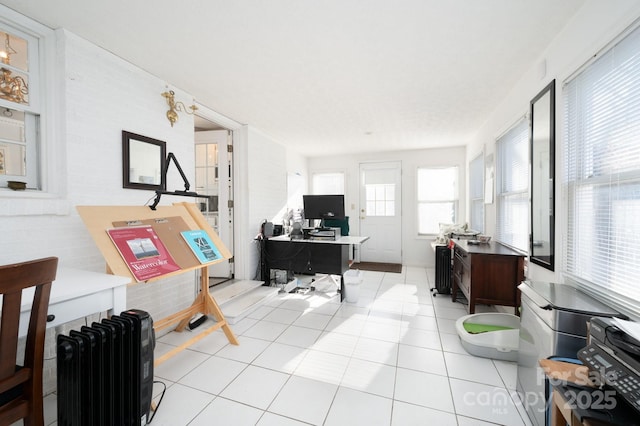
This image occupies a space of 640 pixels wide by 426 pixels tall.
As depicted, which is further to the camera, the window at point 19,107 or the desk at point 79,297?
the window at point 19,107

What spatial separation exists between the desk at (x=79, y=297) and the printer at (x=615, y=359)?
228 centimetres

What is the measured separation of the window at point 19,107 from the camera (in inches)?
69.4

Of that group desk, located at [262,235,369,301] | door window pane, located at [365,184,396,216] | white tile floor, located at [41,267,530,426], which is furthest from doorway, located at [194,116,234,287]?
door window pane, located at [365,184,396,216]

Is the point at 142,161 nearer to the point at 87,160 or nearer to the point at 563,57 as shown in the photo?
the point at 87,160

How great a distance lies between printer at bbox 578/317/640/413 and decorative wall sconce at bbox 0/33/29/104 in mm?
3586

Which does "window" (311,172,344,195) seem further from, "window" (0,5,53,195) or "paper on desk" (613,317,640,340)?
"paper on desk" (613,317,640,340)

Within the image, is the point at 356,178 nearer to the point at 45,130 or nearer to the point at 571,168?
the point at 571,168

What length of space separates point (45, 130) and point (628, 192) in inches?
150

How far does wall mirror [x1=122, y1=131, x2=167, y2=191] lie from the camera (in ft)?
7.79

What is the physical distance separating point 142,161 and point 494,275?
380 cm

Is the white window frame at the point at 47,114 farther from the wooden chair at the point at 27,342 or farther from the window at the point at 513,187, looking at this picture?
the window at the point at 513,187

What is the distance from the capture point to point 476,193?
15.2 feet

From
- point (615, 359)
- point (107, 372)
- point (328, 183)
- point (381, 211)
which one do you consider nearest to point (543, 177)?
point (615, 359)

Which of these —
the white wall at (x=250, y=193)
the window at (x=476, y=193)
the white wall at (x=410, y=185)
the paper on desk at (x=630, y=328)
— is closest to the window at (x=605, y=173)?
the paper on desk at (x=630, y=328)
